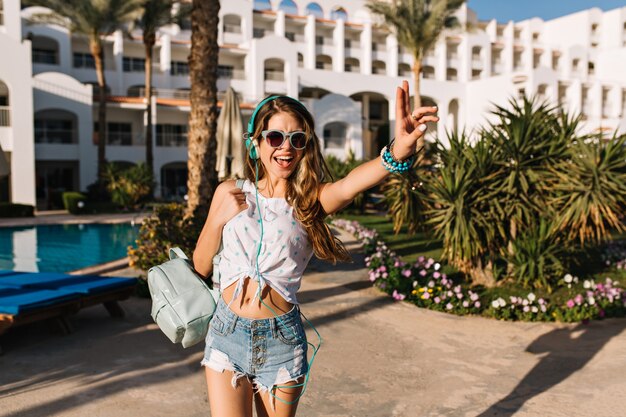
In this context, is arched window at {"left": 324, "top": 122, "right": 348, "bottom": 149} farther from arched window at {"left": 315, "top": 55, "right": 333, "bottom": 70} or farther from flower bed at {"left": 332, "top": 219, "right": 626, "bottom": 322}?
flower bed at {"left": 332, "top": 219, "right": 626, "bottom": 322}

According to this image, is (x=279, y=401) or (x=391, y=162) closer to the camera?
(x=391, y=162)

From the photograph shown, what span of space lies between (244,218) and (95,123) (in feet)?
113

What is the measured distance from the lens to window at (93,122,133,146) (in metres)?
33.4

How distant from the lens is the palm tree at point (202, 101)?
977 centimetres

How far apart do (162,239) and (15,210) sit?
1665 cm

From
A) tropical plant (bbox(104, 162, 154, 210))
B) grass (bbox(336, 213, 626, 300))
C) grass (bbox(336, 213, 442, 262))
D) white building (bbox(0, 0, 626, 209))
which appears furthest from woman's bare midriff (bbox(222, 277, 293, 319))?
tropical plant (bbox(104, 162, 154, 210))

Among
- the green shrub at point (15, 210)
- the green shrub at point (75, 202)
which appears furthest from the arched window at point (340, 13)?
the green shrub at point (15, 210)

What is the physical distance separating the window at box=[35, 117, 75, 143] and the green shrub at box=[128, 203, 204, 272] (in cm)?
2280

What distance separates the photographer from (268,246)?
7.94 feet

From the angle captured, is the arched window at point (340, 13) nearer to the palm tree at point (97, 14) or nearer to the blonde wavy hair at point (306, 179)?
the palm tree at point (97, 14)

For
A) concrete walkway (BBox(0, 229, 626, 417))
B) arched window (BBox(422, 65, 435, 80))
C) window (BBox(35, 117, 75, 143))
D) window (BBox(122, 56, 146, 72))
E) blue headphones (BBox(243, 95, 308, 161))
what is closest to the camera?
blue headphones (BBox(243, 95, 308, 161))

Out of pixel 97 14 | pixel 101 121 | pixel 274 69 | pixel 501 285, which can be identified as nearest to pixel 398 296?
pixel 501 285

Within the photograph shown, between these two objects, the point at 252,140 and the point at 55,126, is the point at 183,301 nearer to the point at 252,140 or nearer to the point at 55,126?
the point at 252,140

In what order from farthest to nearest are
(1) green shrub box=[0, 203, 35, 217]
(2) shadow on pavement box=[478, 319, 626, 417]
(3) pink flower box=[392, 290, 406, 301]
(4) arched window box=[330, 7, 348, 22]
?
(4) arched window box=[330, 7, 348, 22] → (1) green shrub box=[0, 203, 35, 217] → (3) pink flower box=[392, 290, 406, 301] → (2) shadow on pavement box=[478, 319, 626, 417]
